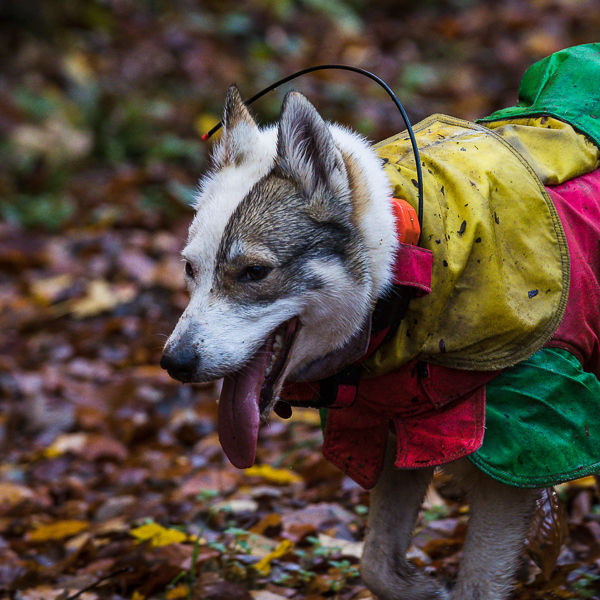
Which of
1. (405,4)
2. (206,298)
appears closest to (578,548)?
(206,298)

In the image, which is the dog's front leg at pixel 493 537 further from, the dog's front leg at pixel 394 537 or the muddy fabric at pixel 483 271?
the muddy fabric at pixel 483 271

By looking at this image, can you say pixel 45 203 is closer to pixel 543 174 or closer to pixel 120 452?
pixel 120 452

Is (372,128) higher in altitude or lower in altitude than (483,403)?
higher

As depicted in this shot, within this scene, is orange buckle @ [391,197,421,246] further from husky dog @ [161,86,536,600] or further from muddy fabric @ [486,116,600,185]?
muddy fabric @ [486,116,600,185]

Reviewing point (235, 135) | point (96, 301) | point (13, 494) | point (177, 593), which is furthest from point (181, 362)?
point (96, 301)

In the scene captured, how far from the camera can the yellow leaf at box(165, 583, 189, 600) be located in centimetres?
354

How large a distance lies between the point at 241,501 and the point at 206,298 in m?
1.92

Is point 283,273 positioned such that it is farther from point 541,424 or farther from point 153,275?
point 153,275

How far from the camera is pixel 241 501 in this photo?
4426 millimetres

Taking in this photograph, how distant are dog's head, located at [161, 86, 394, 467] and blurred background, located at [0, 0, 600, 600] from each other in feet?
2.24

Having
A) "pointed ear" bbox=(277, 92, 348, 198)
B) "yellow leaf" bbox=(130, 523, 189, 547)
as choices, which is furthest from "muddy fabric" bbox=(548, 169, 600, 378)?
"yellow leaf" bbox=(130, 523, 189, 547)

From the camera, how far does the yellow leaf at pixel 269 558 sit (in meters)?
3.67

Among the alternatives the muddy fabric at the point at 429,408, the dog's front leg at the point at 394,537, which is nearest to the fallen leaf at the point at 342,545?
the dog's front leg at the point at 394,537

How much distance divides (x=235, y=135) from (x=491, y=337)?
44.9 inches
